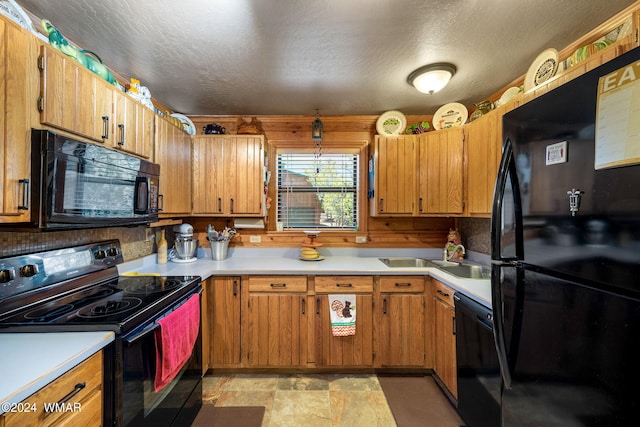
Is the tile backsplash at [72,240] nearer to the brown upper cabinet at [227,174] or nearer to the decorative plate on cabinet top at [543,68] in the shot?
the brown upper cabinet at [227,174]

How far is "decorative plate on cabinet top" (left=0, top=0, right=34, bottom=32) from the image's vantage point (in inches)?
38.7

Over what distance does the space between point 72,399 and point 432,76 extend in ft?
8.49

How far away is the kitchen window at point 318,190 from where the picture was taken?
285cm

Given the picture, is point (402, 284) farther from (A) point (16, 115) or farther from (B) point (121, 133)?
(A) point (16, 115)

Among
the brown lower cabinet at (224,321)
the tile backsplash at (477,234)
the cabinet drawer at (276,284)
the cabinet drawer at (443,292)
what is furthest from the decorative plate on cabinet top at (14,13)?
the tile backsplash at (477,234)

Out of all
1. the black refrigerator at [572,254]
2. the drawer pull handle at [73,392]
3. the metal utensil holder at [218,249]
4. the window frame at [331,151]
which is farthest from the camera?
the window frame at [331,151]

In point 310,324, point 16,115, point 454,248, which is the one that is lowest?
point 310,324

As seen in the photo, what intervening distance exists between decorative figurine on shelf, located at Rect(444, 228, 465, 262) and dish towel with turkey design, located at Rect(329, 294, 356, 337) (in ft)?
3.83

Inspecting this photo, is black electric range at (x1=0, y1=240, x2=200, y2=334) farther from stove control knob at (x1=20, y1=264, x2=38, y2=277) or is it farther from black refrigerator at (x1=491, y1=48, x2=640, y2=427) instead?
black refrigerator at (x1=491, y1=48, x2=640, y2=427)

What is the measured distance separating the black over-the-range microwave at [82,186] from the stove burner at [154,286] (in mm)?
405

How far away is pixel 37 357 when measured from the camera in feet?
2.75

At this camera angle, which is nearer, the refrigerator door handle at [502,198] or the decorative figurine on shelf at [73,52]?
the refrigerator door handle at [502,198]

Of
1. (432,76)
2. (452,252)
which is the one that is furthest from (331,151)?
(452,252)

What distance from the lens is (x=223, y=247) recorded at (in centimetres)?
261
